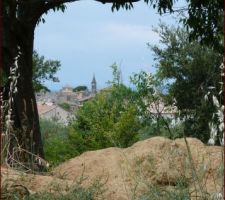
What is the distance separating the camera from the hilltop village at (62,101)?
25991 millimetres

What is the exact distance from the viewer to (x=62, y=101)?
34531 millimetres

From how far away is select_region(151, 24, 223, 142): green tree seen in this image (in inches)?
708

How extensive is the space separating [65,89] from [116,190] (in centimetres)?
3471

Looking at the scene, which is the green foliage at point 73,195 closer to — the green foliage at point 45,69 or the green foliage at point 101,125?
the green foliage at point 101,125

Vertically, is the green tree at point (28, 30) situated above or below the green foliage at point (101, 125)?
above

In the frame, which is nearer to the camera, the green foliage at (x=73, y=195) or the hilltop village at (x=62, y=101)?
the green foliage at (x=73, y=195)

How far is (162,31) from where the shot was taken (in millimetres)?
19453

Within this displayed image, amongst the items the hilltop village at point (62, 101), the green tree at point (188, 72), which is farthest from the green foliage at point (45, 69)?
the green tree at point (188, 72)

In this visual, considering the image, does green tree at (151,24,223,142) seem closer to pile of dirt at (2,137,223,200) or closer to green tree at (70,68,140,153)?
green tree at (70,68,140,153)

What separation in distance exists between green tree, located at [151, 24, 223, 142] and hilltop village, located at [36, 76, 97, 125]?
5035mm

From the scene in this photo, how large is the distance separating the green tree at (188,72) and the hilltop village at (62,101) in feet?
16.5

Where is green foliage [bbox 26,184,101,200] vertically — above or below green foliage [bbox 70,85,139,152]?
above

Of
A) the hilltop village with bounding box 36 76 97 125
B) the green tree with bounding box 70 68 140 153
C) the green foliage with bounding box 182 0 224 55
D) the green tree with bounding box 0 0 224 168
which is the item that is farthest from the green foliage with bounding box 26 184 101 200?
the hilltop village with bounding box 36 76 97 125

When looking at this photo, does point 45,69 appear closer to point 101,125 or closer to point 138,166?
point 101,125
